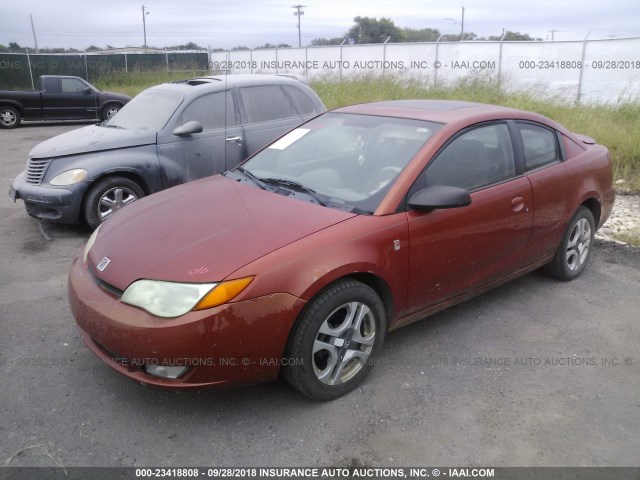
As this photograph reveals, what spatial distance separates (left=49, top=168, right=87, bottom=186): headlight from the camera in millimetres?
5785

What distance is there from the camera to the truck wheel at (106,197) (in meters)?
5.87

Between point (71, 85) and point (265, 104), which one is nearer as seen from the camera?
point (265, 104)

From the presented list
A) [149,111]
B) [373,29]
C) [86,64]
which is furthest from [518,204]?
[373,29]

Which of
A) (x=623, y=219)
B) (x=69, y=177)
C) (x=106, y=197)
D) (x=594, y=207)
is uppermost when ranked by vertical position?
(x=69, y=177)

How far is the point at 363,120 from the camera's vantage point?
156 inches

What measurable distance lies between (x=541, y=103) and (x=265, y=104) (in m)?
7.90

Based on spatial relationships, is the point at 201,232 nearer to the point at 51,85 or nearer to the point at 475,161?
the point at 475,161

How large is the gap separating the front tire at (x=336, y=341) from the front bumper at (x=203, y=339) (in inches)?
3.6

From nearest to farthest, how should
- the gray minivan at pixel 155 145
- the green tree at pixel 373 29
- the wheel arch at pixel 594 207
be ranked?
the wheel arch at pixel 594 207 → the gray minivan at pixel 155 145 → the green tree at pixel 373 29

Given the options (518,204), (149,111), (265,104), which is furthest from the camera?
(265,104)

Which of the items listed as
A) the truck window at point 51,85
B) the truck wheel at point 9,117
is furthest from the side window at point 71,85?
the truck wheel at point 9,117

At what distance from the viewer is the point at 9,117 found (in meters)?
15.8

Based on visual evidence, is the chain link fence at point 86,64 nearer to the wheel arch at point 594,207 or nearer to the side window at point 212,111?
the side window at point 212,111

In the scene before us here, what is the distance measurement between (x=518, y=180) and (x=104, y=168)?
4206 mm
